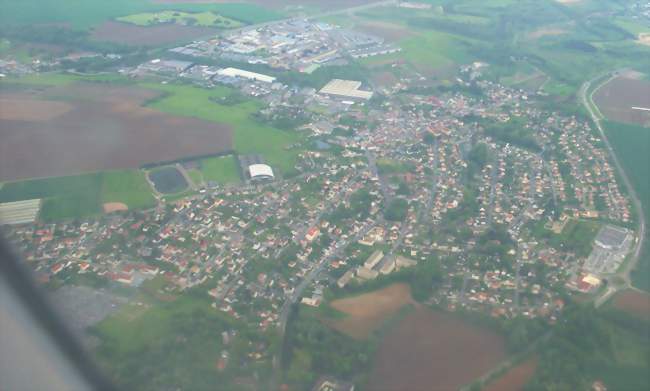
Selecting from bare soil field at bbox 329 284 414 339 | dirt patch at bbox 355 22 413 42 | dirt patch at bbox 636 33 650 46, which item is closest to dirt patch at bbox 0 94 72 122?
bare soil field at bbox 329 284 414 339

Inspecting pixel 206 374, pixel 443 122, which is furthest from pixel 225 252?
pixel 443 122

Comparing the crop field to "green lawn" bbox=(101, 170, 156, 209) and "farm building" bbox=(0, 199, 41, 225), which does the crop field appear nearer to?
"green lawn" bbox=(101, 170, 156, 209)

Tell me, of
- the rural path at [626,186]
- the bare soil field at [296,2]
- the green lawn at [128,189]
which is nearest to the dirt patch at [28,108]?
the green lawn at [128,189]

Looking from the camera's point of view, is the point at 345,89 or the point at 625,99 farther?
the point at 345,89

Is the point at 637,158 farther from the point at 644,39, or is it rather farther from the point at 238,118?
the point at 644,39

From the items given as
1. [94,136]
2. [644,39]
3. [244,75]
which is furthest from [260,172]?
[644,39]

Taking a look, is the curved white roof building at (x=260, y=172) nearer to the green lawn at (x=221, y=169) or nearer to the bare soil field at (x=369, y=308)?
the green lawn at (x=221, y=169)
